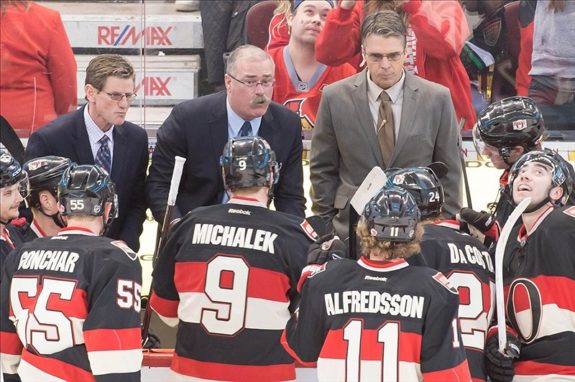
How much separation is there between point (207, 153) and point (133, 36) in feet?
5.18

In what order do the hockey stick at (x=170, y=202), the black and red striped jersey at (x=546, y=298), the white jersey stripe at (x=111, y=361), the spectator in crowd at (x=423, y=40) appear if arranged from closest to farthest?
1. the white jersey stripe at (x=111, y=361)
2. the black and red striped jersey at (x=546, y=298)
3. the hockey stick at (x=170, y=202)
4. the spectator in crowd at (x=423, y=40)

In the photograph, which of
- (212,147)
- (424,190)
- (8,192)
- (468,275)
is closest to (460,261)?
(468,275)

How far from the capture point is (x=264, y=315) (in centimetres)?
430

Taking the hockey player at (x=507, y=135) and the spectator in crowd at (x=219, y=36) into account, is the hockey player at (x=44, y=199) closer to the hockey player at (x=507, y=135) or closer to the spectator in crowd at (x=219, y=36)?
the hockey player at (x=507, y=135)

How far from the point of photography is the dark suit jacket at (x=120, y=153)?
5.14 meters

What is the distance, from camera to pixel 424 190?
422 cm

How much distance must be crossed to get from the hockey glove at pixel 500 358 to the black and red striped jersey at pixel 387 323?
412 millimetres

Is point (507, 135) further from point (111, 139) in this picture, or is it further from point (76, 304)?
point (76, 304)

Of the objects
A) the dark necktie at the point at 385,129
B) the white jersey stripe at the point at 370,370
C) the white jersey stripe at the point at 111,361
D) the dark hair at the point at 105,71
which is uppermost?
the dark hair at the point at 105,71

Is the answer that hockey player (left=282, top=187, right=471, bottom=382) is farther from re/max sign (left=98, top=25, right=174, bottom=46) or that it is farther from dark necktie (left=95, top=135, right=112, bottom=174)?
re/max sign (left=98, top=25, right=174, bottom=46)

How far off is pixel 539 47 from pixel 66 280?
11.2ft

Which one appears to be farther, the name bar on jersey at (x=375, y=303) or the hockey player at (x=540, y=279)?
the hockey player at (x=540, y=279)

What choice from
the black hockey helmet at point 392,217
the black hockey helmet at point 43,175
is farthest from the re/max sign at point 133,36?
the black hockey helmet at point 392,217

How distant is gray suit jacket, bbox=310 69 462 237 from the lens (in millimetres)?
5234
